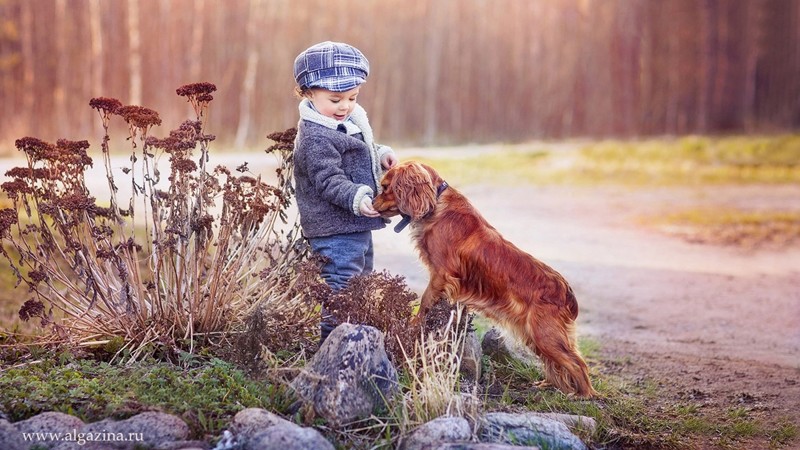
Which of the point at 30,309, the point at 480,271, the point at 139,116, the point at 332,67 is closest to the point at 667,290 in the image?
the point at 480,271

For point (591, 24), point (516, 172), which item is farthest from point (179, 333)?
point (591, 24)

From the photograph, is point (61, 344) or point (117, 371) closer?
point (117, 371)

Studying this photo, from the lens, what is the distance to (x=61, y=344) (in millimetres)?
4973

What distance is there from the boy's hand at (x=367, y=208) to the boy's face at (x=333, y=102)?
557 mm

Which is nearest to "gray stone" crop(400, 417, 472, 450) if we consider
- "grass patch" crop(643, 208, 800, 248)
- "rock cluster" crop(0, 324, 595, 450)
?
"rock cluster" crop(0, 324, 595, 450)

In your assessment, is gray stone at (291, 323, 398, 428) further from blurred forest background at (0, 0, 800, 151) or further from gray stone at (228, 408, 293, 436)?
blurred forest background at (0, 0, 800, 151)

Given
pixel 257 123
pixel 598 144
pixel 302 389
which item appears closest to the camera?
pixel 302 389

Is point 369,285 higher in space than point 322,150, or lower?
lower

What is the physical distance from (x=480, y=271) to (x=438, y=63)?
49.2ft

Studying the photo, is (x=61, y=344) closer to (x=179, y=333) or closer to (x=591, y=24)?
(x=179, y=333)

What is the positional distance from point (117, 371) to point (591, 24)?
18046 millimetres

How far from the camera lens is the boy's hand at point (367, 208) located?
4738mm

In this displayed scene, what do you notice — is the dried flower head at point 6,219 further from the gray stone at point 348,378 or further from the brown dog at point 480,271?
the brown dog at point 480,271

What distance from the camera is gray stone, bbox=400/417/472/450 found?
12.7 feet
